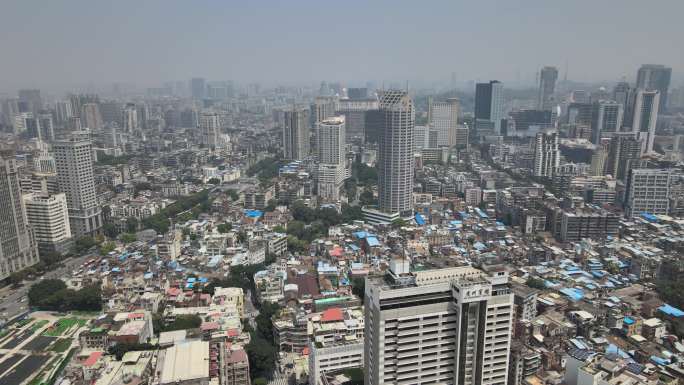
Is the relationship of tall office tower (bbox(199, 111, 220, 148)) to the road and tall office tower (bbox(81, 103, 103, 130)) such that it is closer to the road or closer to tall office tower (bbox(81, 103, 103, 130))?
tall office tower (bbox(81, 103, 103, 130))

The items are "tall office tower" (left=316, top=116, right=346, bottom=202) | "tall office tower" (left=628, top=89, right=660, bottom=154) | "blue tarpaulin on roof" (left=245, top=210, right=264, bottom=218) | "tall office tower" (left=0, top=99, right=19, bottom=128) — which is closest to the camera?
"blue tarpaulin on roof" (left=245, top=210, right=264, bottom=218)

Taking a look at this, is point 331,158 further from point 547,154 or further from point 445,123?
point 445,123

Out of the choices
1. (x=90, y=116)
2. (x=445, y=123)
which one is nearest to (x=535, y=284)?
(x=445, y=123)

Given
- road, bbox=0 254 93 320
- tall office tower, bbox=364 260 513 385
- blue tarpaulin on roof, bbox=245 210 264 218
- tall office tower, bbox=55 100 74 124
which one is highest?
tall office tower, bbox=55 100 74 124

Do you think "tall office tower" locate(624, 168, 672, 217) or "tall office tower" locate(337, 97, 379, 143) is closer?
"tall office tower" locate(624, 168, 672, 217)

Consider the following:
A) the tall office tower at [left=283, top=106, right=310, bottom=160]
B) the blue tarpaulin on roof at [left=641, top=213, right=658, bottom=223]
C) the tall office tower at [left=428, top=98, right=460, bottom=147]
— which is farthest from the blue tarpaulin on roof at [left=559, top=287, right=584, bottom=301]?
the tall office tower at [left=428, top=98, right=460, bottom=147]

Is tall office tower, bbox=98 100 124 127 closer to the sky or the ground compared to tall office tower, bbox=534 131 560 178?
closer to the sky

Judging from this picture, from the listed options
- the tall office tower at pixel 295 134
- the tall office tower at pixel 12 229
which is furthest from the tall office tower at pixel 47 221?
the tall office tower at pixel 295 134
